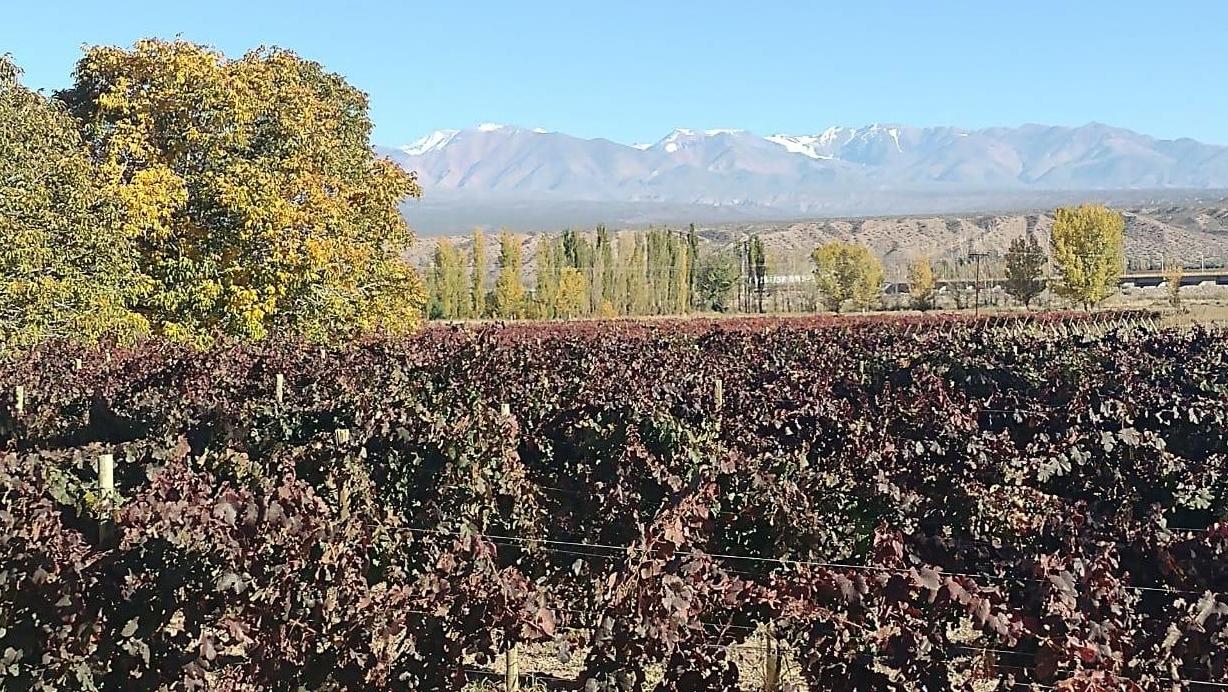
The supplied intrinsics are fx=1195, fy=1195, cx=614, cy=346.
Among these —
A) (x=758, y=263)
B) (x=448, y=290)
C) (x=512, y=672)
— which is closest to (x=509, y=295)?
(x=448, y=290)

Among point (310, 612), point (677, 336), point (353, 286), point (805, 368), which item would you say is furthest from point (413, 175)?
point (310, 612)

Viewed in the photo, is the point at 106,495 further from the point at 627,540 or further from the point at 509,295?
the point at 509,295

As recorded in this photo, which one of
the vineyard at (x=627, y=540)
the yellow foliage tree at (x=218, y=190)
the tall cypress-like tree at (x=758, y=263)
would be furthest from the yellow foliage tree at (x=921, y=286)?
the vineyard at (x=627, y=540)

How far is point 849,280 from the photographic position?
7625cm

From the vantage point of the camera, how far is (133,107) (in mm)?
25688

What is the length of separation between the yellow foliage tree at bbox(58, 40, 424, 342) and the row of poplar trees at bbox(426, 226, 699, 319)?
41.3m

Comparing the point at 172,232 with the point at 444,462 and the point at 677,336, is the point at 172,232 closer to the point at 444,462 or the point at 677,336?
the point at 677,336

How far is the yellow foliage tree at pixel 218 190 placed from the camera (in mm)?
24719

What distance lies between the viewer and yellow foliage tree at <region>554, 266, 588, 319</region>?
69.9m

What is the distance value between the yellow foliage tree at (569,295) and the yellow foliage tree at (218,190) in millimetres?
42297

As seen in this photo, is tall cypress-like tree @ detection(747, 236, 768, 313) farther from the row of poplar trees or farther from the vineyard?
the vineyard

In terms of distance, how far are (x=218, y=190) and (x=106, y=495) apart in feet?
65.4

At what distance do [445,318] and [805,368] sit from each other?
57860 mm

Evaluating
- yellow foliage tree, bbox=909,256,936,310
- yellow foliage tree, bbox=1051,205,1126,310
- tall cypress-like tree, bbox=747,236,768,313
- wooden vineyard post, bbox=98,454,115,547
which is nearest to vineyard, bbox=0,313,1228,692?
wooden vineyard post, bbox=98,454,115,547
